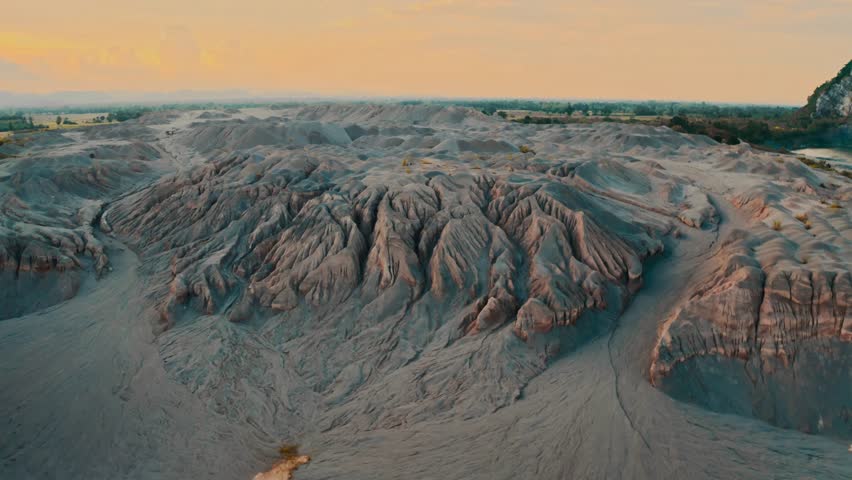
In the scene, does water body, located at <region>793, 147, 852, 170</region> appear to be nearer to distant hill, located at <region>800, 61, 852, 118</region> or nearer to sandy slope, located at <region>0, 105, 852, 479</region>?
distant hill, located at <region>800, 61, 852, 118</region>

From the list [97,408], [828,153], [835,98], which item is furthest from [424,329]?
[835,98]

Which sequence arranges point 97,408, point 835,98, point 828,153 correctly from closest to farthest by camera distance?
point 97,408 → point 828,153 → point 835,98

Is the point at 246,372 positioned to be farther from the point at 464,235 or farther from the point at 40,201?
the point at 40,201

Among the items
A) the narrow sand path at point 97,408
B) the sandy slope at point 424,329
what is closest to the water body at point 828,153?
the sandy slope at point 424,329

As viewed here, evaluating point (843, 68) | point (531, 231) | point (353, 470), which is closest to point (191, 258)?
point (353, 470)

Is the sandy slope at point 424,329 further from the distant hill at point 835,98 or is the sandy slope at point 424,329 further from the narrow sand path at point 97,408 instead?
the distant hill at point 835,98

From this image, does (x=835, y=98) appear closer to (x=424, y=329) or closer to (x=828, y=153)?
(x=828, y=153)

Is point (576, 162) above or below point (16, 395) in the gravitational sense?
above
